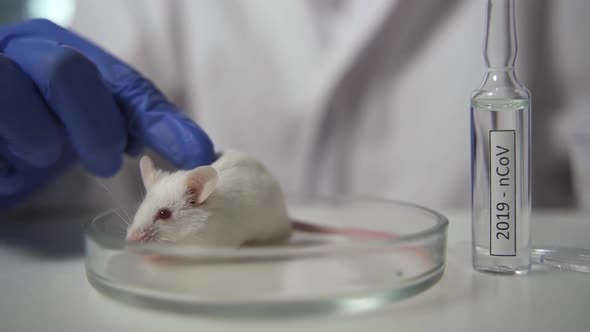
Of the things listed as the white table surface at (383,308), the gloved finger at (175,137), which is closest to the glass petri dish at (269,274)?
the white table surface at (383,308)

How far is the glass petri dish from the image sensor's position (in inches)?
21.5

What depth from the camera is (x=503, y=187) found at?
699 millimetres

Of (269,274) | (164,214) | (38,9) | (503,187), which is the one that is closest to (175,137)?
(164,214)

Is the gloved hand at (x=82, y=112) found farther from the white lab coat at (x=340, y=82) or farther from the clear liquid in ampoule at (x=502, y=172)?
the clear liquid in ampoule at (x=502, y=172)

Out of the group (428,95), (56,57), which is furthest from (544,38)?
(56,57)

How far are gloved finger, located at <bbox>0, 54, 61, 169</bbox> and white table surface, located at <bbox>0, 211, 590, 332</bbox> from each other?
0.20 meters

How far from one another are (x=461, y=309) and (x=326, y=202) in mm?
520

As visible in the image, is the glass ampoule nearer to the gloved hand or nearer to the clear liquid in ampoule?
the clear liquid in ampoule

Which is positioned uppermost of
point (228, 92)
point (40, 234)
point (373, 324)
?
point (228, 92)

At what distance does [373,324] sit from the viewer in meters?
0.56

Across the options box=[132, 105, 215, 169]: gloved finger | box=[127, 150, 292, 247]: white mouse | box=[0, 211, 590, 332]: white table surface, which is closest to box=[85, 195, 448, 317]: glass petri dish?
box=[0, 211, 590, 332]: white table surface

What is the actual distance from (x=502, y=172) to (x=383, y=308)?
26 centimetres

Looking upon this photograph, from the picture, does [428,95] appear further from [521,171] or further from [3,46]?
[3,46]

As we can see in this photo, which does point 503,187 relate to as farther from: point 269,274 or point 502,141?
point 269,274
